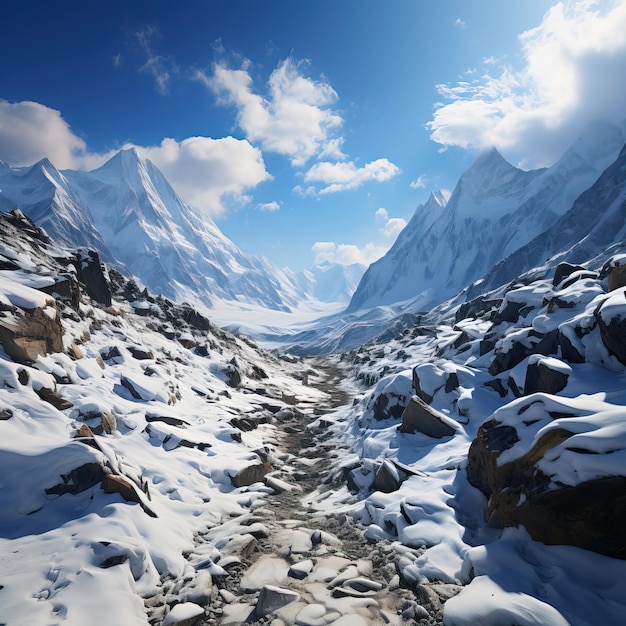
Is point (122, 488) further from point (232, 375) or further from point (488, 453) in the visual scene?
point (232, 375)

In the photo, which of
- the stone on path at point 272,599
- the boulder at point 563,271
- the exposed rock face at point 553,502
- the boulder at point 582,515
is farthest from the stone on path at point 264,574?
the boulder at point 563,271

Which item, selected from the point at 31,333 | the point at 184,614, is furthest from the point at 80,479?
the point at 31,333

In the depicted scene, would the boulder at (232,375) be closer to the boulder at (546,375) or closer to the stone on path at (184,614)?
the boulder at (546,375)

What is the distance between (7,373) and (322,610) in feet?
39.5

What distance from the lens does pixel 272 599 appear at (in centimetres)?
710

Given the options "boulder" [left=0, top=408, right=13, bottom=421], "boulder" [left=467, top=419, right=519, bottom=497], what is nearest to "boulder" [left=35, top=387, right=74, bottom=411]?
"boulder" [left=0, top=408, right=13, bottom=421]

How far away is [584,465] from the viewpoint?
6285mm

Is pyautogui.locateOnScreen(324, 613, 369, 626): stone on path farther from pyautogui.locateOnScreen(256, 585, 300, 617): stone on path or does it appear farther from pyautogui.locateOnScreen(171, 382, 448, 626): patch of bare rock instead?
pyautogui.locateOnScreen(256, 585, 300, 617): stone on path

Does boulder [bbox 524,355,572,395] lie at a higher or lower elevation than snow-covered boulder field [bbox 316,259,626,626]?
higher

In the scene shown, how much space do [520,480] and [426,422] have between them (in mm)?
7496

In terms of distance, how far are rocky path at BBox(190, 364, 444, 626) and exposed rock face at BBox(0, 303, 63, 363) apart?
32.9 ft

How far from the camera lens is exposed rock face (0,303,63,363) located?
1313 cm

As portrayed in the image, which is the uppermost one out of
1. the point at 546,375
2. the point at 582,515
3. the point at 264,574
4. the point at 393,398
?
the point at 546,375

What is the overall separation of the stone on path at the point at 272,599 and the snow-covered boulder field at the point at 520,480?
7.99ft
